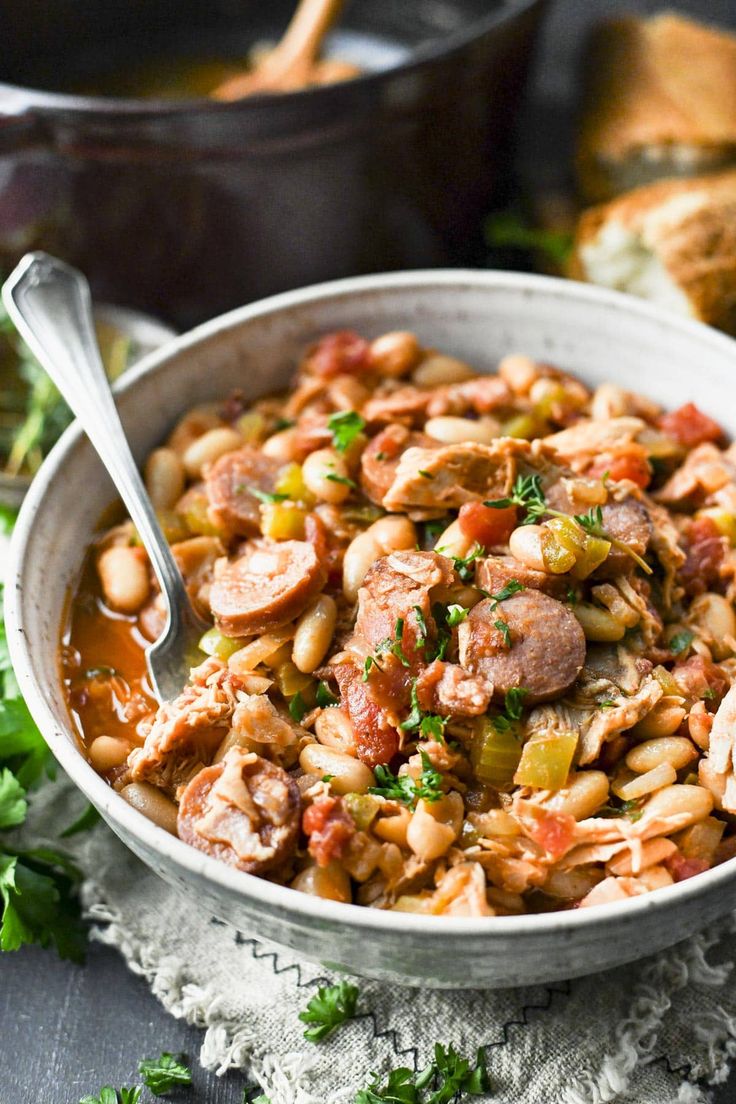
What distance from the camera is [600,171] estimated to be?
5613 millimetres

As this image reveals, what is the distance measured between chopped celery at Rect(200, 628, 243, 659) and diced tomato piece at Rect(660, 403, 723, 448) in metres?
1.62

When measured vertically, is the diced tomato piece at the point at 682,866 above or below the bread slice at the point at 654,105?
below

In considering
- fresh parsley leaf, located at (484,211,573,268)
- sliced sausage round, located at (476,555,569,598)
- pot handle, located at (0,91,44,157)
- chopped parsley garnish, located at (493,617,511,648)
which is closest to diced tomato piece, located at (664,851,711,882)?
chopped parsley garnish, located at (493,617,511,648)

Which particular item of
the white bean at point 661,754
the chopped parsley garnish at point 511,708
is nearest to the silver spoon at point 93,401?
the chopped parsley garnish at point 511,708

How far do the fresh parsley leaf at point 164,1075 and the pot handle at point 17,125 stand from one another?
3.30 meters

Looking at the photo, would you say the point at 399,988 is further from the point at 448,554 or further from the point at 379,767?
the point at 448,554

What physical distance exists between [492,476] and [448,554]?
34 centimetres

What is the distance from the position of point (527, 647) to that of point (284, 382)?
1.67 m

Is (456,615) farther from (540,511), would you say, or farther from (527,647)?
(540,511)

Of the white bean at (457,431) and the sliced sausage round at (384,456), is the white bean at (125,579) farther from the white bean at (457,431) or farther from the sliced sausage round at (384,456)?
the white bean at (457,431)

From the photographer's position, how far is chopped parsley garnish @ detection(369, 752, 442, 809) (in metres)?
2.88

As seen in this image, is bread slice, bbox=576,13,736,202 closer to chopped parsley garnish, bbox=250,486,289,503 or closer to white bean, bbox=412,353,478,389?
white bean, bbox=412,353,478,389

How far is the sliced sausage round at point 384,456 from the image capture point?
352cm

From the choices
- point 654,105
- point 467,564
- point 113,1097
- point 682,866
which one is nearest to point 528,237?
point 654,105
